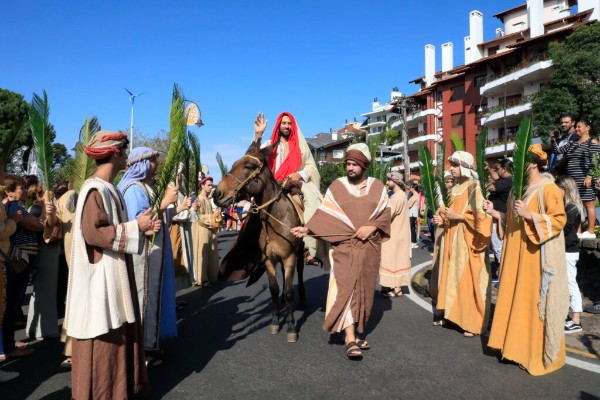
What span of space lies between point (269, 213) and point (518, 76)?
→ 32.6 meters

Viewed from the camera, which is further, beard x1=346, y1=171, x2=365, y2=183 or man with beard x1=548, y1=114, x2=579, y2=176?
man with beard x1=548, y1=114, x2=579, y2=176

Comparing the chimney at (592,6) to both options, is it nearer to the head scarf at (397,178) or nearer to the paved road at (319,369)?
the head scarf at (397,178)

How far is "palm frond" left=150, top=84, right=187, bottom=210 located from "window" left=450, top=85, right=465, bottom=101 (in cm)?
4240

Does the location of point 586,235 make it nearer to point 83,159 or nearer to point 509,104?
point 83,159

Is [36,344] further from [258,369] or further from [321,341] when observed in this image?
[321,341]

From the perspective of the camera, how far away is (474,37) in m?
43.0

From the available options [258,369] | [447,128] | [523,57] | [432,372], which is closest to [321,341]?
[258,369]

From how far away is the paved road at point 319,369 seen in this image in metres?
3.80

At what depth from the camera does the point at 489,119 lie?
36.3 metres

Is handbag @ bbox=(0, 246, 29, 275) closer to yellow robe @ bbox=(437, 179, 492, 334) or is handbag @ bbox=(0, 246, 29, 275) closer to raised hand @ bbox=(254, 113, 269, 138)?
raised hand @ bbox=(254, 113, 269, 138)

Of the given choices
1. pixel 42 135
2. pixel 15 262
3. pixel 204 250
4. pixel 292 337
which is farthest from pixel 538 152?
pixel 204 250

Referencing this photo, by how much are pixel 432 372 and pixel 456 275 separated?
167cm

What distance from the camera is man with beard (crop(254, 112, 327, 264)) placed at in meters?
6.05

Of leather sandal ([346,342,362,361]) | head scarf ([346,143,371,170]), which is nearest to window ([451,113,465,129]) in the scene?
head scarf ([346,143,371,170])
